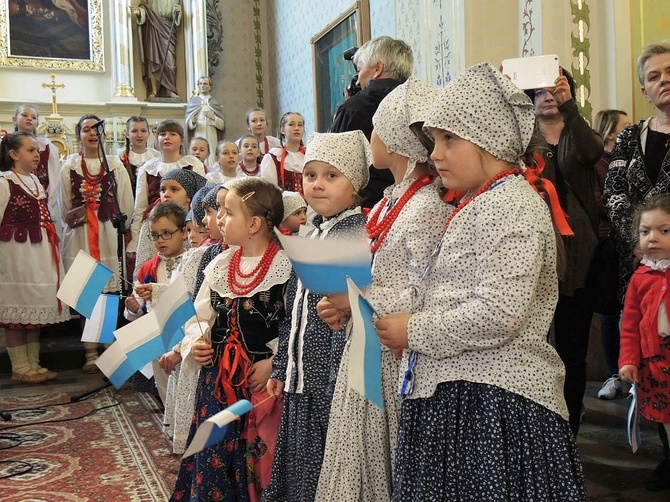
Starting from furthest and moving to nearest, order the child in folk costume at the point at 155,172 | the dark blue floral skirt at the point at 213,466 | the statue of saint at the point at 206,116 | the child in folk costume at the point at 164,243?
the statue of saint at the point at 206,116
the child in folk costume at the point at 155,172
the child in folk costume at the point at 164,243
the dark blue floral skirt at the point at 213,466

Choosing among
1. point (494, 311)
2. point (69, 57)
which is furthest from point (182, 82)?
point (494, 311)

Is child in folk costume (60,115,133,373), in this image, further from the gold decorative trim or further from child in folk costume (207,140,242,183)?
the gold decorative trim

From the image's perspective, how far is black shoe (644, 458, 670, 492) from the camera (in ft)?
9.53

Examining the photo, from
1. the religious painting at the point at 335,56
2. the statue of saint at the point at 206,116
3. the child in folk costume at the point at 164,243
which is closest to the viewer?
the child in folk costume at the point at 164,243

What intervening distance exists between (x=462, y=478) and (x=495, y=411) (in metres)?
0.17

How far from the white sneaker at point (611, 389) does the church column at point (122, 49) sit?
289 inches

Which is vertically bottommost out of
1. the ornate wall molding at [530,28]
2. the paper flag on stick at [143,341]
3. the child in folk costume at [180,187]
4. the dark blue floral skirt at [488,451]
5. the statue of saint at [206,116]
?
the dark blue floral skirt at [488,451]

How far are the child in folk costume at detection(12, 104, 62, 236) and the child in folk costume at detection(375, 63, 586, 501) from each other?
4.94 meters

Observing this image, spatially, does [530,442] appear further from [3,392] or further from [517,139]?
[3,392]

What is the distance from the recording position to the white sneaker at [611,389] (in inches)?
168

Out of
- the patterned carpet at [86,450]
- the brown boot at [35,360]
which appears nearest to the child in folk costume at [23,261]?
the brown boot at [35,360]

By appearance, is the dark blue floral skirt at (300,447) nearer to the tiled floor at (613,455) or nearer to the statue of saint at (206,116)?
the tiled floor at (613,455)

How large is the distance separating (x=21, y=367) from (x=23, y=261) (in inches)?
30.9

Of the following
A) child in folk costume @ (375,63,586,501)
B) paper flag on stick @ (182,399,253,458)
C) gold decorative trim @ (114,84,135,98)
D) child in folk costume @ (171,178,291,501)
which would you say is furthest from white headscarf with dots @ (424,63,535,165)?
gold decorative trim @ (114,84,135,98)
